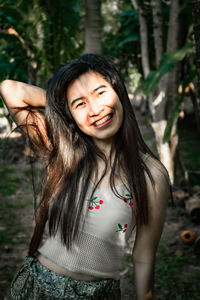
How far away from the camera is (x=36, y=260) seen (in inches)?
52.9

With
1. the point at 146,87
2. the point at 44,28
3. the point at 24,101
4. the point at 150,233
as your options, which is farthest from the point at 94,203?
the point at 44,28

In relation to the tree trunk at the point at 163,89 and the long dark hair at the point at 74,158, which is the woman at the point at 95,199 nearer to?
the long dark hair at the point at 74,158

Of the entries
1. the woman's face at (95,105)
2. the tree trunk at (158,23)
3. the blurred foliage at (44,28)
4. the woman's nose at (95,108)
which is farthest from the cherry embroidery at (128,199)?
the tree trunk at (158,23)

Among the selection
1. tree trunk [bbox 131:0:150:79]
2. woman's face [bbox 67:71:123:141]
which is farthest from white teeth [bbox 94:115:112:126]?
tree trunk [bbox 131:0:150:79]

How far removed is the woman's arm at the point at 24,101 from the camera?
63.6 inches

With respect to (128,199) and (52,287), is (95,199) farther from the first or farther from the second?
(52,287)

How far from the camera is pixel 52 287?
4.00 ft

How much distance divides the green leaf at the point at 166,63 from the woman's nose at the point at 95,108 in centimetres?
249

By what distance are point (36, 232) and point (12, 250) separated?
2.51 meters

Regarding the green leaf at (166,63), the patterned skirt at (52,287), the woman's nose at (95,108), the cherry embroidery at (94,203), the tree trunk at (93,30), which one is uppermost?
the tree trunk at (93,30)

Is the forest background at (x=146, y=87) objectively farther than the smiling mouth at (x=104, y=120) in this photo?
Yes

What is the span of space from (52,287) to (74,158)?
60 centimetres

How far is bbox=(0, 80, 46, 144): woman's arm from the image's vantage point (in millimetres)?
1615

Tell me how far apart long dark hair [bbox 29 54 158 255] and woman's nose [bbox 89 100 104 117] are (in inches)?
5.6
